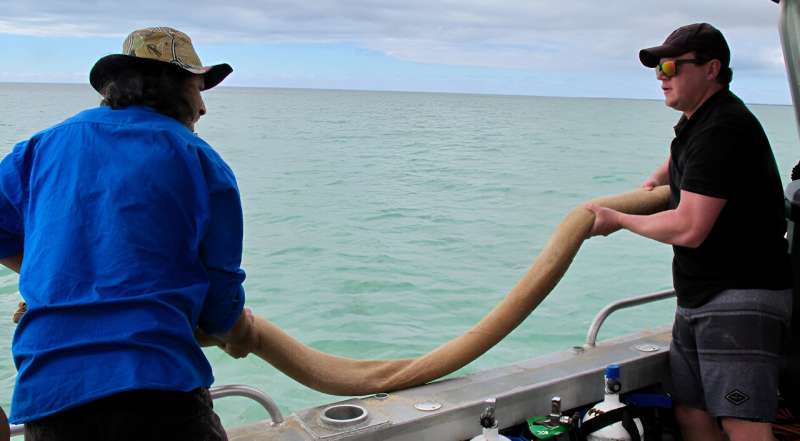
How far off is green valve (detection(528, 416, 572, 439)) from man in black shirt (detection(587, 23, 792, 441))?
464 millimetres

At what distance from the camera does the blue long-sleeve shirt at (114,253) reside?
1.58 meters

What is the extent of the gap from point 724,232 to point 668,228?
0.16 m

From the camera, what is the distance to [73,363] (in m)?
1.56

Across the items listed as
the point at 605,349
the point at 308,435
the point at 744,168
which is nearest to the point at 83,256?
the point at 308,435

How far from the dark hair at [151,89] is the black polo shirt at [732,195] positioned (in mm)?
1433

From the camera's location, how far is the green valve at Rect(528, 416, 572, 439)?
2490 millimetres

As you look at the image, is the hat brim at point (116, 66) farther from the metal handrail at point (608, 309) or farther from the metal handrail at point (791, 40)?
the metal handrail at point (791, 40)

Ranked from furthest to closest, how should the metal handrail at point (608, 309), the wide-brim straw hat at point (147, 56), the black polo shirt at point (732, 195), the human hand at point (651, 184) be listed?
the metal handrail at point (608, 309), the human hand at point (651, 184), the black polo shirt at point (732, 195), the wide-brim straw hat at point (147, 56)

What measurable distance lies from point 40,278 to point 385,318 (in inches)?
325

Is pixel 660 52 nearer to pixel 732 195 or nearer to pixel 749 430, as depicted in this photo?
pixel 732 195

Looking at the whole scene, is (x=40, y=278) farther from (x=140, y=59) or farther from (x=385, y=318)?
(x=385, y=318)

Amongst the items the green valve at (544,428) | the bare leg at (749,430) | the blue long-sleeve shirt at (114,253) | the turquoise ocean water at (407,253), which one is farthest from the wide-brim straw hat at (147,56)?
the turquoise ocean water at (407,253)

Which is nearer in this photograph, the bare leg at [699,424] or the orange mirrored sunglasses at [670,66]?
the orange mirrored sunglasses at [670,66]

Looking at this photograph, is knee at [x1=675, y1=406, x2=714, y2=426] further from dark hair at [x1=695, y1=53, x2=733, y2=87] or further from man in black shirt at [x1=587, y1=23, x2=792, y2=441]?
dark hair at [x1=695, y1=53, x2=733, y2=87]
